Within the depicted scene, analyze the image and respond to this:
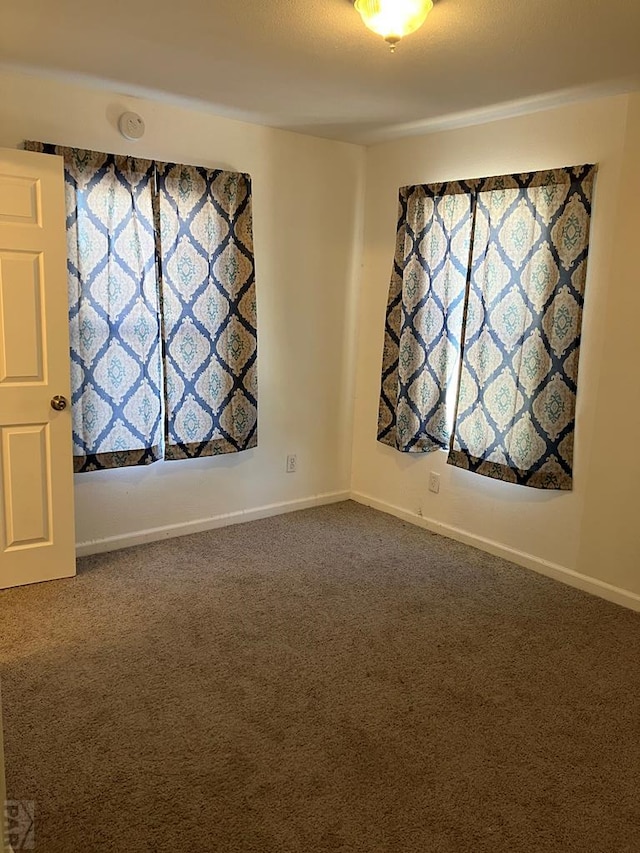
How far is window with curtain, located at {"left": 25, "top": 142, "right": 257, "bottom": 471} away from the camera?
3.46 m

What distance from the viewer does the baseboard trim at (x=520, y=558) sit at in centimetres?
338

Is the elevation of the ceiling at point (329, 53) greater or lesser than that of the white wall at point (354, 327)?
greater

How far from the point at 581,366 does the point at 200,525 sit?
232 cm

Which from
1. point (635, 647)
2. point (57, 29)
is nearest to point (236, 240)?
point (57, 29)

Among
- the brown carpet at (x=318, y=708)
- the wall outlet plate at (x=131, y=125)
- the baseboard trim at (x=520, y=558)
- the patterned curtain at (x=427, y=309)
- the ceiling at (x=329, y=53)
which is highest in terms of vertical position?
the ceiling at (x=329, y=53)

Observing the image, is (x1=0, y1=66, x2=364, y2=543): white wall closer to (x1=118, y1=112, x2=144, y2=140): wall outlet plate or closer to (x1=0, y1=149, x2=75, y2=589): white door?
(x1=118, y1=112, x2=144, y2=140): wall outlet plate

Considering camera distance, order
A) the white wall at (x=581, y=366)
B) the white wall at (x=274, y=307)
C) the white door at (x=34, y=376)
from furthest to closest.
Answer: the white wall at (x=274, y=307) < the white wall at (x=581, y=366) < the white door at (x=34, y=376)

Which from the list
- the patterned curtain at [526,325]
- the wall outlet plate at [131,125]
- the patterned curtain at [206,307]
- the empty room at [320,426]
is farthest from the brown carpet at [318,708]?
the wall outlet plate at [131,125]

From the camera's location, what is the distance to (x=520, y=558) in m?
3.82

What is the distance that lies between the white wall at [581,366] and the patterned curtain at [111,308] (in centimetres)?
161

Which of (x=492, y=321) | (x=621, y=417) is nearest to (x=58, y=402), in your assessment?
(x=492, y=321)

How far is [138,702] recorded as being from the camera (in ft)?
8.01

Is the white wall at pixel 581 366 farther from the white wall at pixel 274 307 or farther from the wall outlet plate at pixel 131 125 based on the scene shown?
the wall outlet plate at pixel 131 125

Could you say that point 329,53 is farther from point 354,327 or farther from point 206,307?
point 354,327
